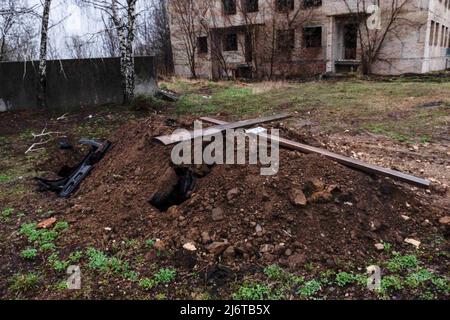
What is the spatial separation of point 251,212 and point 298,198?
43 centimetres

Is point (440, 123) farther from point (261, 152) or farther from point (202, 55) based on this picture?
point (202, 55)

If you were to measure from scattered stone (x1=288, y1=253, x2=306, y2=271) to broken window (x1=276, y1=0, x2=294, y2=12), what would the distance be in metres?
18.7

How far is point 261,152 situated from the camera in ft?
12.3

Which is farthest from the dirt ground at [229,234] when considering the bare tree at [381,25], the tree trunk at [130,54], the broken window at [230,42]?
the broken window at [230,42]

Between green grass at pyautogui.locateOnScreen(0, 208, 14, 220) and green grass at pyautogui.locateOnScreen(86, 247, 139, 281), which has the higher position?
green grass at pyautogui.locateOnScreen(0, 208, 14, 220)

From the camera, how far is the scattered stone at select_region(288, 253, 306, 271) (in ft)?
9.03

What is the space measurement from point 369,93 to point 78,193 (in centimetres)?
940

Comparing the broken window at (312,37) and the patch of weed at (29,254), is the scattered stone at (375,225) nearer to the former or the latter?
the patch of weed at (29,254)

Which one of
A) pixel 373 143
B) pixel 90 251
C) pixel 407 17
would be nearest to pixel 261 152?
pixel 90 251

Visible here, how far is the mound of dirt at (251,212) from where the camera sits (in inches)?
114

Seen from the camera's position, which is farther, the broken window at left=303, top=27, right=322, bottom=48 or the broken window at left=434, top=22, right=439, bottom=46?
the broken window at left=303, top=27, right=322, bottom=48

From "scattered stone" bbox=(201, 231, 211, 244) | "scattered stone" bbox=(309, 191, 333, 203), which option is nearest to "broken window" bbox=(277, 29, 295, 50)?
"scattered stone" bbox=(309, 191, 333, 203)

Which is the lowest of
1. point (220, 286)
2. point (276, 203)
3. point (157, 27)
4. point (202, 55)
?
point (220, 286)

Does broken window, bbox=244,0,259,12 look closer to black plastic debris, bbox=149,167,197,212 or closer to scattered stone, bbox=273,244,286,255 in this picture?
black plastic debris, bbox=149,167,197,212
